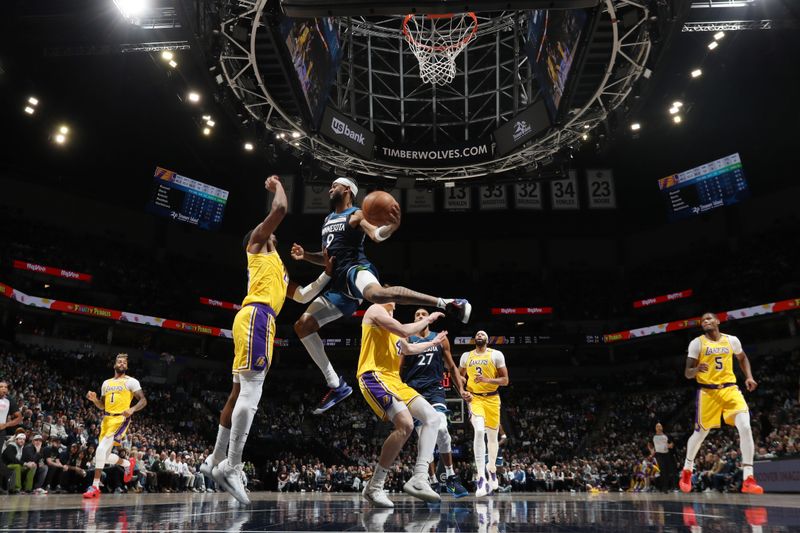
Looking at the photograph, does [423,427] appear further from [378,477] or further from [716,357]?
[716,357]

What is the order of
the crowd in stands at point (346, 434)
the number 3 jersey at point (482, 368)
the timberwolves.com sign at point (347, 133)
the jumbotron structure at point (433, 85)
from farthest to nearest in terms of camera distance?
the timberwolves.com sign at point (347, 133), the crowd in stands at point (346, 434), the jumbotron structure at point (433, 85), the number 3 jersey at point (482, 368)

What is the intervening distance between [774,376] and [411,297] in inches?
1007

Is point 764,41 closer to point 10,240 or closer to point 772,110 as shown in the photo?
point 772,110

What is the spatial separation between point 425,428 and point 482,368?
3658 millimetres

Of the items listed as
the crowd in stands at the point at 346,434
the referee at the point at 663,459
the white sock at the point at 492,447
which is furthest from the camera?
the crowd in stands at the point at 346,434

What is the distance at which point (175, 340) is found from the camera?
33281 mm

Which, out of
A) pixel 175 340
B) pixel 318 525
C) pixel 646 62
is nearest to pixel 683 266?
pixel 646 62

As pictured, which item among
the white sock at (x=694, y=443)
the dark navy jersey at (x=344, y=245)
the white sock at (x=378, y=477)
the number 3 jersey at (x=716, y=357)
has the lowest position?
the white sock at (x=378, y=477)

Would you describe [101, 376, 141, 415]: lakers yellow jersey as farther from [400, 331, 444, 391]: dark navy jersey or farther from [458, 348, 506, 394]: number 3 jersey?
[458, 348, 506, 394]: number 3 jersey

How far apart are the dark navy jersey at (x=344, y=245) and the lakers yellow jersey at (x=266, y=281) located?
507mm

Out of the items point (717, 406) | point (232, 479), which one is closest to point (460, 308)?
point (232, 479)

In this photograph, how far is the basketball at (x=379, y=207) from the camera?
16.1 ft

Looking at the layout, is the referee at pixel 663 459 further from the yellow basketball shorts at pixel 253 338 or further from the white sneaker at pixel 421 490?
the yellow basketball shorts at pixel 253 338

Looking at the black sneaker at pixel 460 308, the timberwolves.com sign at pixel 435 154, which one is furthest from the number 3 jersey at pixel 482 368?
the timberwolves.com sign at pixel 435 154
